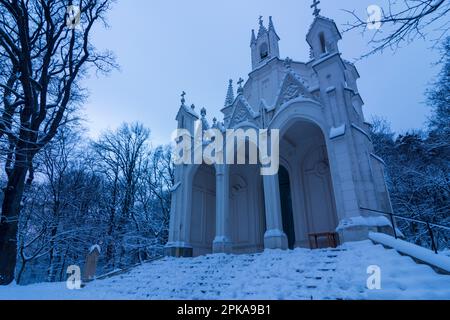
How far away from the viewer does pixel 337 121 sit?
9781 mm

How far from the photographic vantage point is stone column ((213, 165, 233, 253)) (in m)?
11.5

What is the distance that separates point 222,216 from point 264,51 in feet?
40.7

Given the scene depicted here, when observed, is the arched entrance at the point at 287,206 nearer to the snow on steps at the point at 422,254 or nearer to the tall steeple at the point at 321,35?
the tall steeple at the point at 321,35

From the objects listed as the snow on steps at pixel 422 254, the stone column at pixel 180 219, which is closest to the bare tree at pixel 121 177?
the stone column at pixel 180 219

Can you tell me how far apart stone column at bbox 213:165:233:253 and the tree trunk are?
24.4 feet

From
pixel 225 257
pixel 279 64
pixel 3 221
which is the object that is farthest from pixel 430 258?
pixel 279 64

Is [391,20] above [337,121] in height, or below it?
below

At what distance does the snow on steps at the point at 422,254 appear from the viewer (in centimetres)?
465

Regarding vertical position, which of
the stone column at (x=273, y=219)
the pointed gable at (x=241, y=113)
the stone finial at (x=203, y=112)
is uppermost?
the stone finial at (x=203, y=112)

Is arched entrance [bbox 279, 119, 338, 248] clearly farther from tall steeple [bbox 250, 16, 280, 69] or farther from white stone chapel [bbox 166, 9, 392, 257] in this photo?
tall steeple [bbox 250, 16, 280, 69]

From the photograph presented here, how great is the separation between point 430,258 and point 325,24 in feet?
34.3

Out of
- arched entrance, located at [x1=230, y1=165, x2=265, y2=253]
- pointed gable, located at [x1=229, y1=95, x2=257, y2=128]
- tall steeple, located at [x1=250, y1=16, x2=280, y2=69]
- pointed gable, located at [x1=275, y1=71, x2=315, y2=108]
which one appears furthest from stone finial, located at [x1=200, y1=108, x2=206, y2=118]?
tall steeple, located at [x1=250, y1=16, x2=280, y2=69]

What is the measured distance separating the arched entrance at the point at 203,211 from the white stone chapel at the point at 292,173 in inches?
2.1
